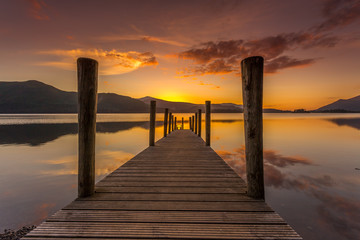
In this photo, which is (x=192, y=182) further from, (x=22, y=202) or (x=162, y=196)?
(x=22, y=202)

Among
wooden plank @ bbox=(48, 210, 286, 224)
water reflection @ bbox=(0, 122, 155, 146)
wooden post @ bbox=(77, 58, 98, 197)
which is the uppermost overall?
wooden post @ bbox=(77, 58, 98, 197)

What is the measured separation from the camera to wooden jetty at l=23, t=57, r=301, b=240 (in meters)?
2.06

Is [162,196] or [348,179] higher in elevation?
[162,196]

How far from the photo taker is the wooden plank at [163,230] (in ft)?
6.54

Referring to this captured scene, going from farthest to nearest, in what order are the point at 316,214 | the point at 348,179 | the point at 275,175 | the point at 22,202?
the point at 275,175
the point at 348,179
the point at 22,202
the point at 316,214

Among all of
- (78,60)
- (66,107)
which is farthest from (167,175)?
(66,107)

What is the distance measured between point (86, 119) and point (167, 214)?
72.3 inches

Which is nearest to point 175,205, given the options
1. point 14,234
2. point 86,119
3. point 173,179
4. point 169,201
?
point 169,201

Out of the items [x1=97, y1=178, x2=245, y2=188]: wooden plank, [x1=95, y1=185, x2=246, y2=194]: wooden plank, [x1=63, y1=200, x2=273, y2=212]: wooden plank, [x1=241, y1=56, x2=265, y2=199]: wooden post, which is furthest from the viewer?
[x1=97, y1=178, x2=245, y2=188]: wooden plank

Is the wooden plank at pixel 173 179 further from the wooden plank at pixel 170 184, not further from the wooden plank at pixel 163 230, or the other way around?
the wooden plank at pixel 163 230

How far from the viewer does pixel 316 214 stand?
508 cm

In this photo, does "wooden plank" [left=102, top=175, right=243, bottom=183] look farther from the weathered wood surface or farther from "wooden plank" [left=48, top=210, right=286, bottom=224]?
"wooden plank" [left=48, top=210, right=286, bottom=224]

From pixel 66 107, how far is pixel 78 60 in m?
214

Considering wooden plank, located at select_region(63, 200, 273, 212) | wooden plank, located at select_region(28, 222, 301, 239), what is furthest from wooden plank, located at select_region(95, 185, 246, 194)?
wooden plank, located at select_region(28, 222, 301, 239)
